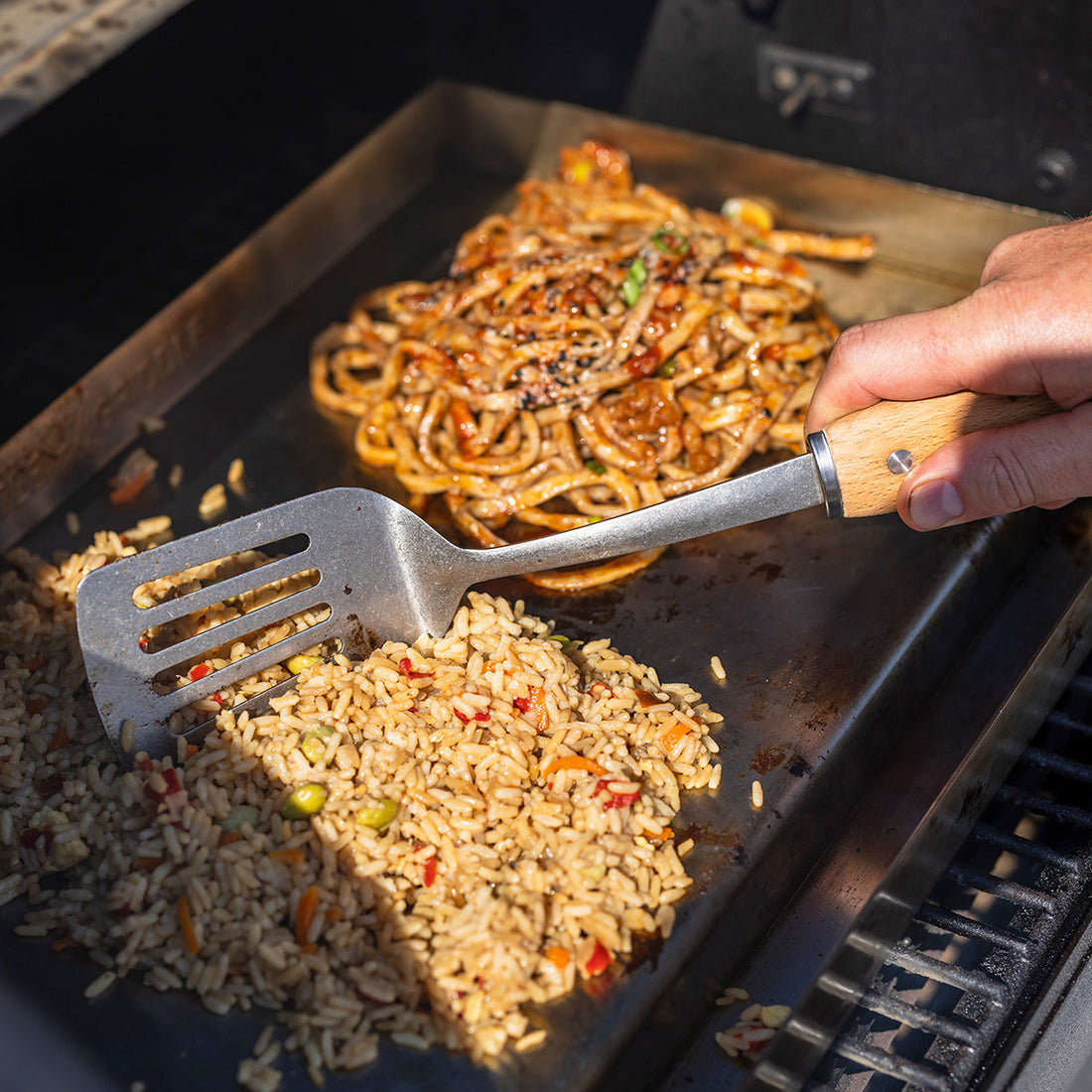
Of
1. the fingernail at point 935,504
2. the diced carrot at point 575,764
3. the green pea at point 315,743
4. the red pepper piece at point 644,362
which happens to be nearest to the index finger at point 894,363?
the fingernail at point 935,504

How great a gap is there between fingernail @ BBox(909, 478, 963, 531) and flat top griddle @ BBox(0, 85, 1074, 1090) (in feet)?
2.46

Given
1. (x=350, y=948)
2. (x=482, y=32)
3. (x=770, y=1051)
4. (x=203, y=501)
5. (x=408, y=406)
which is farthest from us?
(x=482, y=32)

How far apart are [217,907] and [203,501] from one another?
72.1 inches

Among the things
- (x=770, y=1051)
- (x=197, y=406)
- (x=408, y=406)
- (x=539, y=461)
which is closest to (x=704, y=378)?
(x=539, y=461)

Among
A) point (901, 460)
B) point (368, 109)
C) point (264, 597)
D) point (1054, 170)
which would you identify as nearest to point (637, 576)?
point (901, 460)

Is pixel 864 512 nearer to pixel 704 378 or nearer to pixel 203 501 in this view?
pixel 704 378

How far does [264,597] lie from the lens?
355 centimetres

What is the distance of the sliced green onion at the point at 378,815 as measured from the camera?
2869mm

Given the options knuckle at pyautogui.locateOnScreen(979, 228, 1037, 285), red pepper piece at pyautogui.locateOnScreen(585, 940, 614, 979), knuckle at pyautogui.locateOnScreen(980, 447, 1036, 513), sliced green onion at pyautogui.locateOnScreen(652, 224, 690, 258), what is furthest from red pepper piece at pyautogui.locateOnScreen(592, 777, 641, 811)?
sliced green onion at pyautogui.locateOnScreen(652, 224, 690, 258)

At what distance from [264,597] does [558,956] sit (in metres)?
1.62

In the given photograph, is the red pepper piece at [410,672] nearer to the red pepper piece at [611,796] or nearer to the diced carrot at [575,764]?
the diced carrot at [575,764]

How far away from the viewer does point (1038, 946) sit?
2748 millimetres

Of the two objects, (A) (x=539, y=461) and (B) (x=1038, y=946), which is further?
(A) (x=539, y=461)

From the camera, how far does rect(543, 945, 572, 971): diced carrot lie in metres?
2.60
